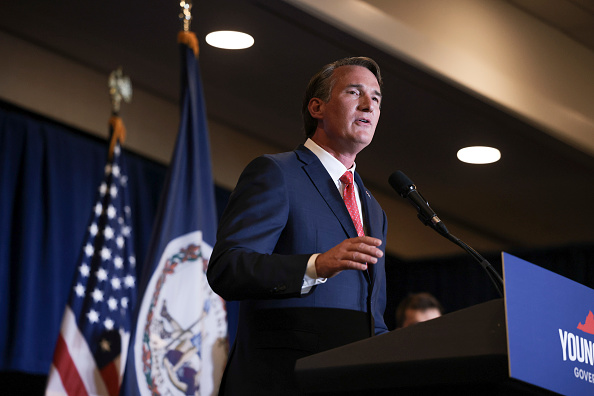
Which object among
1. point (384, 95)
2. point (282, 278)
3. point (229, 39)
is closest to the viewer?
point (282, 278)

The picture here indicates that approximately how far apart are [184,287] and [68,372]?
25.6 inches

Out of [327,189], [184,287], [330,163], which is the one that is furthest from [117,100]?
[327,189]

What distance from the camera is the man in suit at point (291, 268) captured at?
1634 mm

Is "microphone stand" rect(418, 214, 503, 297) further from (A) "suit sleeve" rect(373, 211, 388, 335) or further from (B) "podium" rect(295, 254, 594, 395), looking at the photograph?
(B) "podium" rect(295, 254, 594, 395)

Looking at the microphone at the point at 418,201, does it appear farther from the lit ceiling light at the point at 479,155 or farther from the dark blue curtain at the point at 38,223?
the lit ceiling light at the point at 479,155

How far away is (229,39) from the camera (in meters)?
4.55

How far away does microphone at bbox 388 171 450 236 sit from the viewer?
1.88 m

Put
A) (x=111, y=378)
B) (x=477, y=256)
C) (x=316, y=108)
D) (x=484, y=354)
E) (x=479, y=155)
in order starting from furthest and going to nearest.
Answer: (x=479, y=155) < (x=111, y=378) < (x=316, y=108) < (x=477, y=256) < (x=484, y=354)

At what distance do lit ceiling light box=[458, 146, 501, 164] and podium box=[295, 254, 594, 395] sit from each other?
423 cm

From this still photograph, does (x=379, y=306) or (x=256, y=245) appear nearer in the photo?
(x=256, y=245)

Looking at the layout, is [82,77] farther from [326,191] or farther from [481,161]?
[326,191]

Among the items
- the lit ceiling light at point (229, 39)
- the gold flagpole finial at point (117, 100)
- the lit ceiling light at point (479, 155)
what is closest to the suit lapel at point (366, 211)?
the lit ceiling light at point (229, 39)

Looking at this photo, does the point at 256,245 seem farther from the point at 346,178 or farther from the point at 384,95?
the point at 384,95

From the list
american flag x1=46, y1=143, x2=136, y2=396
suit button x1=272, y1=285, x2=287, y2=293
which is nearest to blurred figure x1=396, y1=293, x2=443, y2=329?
american flag x1=46, y1=143, x2=136, y2=396
